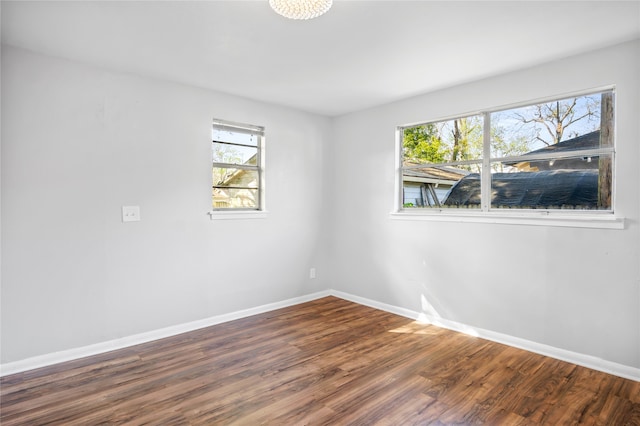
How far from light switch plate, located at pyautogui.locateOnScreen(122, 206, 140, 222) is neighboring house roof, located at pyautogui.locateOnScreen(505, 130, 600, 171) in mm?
3504

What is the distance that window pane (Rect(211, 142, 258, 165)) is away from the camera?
372 cm

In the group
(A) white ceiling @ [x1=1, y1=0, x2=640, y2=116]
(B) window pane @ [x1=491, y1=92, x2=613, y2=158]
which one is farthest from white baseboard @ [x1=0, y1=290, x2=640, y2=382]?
(A) white ceiling @ [x1=1, y1=0, x2=640, y2=116]

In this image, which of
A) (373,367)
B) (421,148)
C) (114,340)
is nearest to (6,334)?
(114,340)

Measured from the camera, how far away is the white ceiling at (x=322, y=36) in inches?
82.7

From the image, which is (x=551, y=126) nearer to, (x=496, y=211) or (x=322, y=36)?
(x=496, y=211)

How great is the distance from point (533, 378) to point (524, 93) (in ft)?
7.62

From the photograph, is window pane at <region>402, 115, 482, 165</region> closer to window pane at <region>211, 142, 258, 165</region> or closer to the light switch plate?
window pane at <region>211, 142, 258, 165</region>

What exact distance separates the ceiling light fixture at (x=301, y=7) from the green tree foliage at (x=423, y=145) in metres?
2.20

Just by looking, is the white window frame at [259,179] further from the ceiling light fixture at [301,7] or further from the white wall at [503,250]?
the ceiling light fixture at [301,7]

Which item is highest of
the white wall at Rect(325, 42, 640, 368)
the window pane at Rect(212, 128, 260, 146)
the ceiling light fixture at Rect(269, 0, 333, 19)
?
the ceiling light fixture at Rect(269, 0, 333, 19)

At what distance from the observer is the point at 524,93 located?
304 cm

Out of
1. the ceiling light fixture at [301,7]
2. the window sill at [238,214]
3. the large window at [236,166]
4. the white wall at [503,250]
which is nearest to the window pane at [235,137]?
the large window at [236,166]

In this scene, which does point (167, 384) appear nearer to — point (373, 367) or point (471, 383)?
point (373, 367)

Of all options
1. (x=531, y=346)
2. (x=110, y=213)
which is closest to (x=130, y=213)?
(x=110, y=213)
